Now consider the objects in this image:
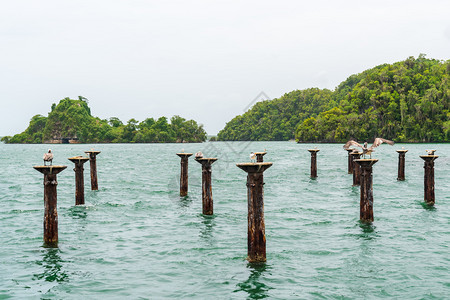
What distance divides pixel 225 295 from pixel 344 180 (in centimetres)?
2465

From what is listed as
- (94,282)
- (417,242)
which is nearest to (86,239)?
(94,282)

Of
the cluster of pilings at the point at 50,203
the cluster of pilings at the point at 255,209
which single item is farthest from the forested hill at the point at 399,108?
the cluster of pilings at the point at 50,203

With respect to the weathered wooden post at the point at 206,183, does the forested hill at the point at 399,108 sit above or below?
above

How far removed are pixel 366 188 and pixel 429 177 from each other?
614cm

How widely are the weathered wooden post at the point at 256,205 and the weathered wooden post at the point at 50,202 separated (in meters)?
5.42

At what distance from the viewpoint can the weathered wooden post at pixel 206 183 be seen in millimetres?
17250

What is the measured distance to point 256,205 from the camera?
11000 mm

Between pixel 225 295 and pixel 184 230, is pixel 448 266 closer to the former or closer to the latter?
pixel 225 295

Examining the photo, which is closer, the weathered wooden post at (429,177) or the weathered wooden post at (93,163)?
the weathered wooden post at (429,177)

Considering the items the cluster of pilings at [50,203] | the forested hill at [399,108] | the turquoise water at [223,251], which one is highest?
the forested hill at [399,108]

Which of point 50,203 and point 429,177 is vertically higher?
point 429,177

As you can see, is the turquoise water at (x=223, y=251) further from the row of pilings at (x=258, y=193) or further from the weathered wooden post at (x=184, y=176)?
the weathered wooden post at (x=184, y=176)

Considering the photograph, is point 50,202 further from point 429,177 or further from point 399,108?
point 399,108

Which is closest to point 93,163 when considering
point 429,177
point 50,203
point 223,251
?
point 50,203
